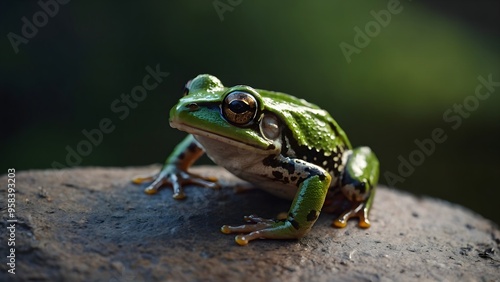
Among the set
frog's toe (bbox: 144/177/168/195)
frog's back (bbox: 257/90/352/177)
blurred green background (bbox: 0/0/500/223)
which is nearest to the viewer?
frog's back (bbox: 257/90/352/177)

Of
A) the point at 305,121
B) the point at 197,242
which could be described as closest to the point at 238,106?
the point at 305,121

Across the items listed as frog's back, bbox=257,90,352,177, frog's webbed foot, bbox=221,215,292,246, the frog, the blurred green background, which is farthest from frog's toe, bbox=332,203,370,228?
the blurred green background

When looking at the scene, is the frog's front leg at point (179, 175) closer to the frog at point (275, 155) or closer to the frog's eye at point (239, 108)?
the frog at point (275, 155)

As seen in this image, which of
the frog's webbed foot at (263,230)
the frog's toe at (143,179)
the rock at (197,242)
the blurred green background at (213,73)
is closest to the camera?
the rock at (197,242)

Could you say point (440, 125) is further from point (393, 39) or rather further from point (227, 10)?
point (227, 10)

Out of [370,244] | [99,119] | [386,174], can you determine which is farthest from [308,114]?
[99,119]

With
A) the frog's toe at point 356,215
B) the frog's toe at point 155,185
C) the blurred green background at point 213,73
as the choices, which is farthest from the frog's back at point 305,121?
the blurred green background at point 213,73

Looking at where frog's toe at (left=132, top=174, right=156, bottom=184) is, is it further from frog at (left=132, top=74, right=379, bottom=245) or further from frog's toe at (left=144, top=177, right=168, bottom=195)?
frog's toe at (left=144, top=177, right=168, bottom=195)
